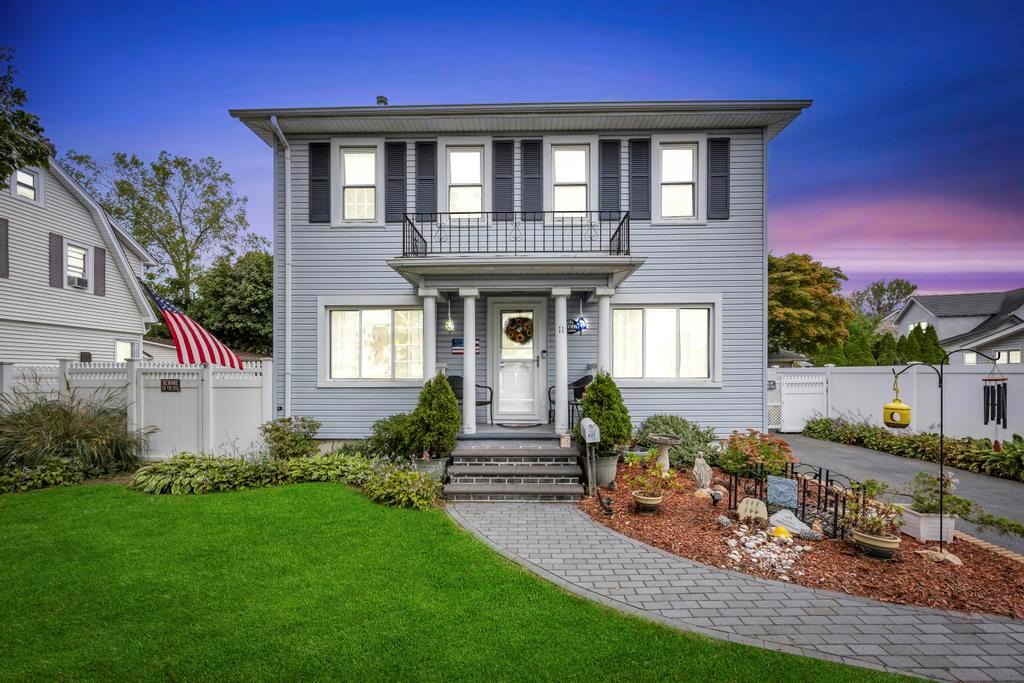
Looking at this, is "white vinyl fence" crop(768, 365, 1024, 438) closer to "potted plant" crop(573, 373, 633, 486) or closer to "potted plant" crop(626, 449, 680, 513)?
"potted plant" crop(573, 373, 633, 486)

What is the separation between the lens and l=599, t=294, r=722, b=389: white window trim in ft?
29.7

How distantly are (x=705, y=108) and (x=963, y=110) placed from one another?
12.6 m

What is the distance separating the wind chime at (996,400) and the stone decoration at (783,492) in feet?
19.1

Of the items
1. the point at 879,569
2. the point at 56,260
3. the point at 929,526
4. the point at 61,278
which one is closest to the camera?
the point at 879,569

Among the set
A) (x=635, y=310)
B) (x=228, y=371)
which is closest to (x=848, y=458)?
(x=635, y=310)

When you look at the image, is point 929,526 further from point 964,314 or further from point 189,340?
point 964,314

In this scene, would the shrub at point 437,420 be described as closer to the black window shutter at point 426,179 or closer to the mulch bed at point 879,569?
the mulch bed at point 879,569

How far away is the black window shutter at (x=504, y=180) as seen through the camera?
9.23 meters

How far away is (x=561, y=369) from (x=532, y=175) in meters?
4.34

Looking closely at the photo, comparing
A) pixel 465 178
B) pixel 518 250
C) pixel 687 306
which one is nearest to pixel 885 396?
pixel 687 306

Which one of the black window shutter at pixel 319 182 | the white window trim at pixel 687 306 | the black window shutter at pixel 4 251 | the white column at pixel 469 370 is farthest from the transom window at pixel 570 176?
the black window shutter at pixel 4 251

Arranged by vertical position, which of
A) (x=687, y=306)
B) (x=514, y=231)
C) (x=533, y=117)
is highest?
(x=533, y=117)

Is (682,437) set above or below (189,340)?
below

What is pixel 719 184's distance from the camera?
915 cm
